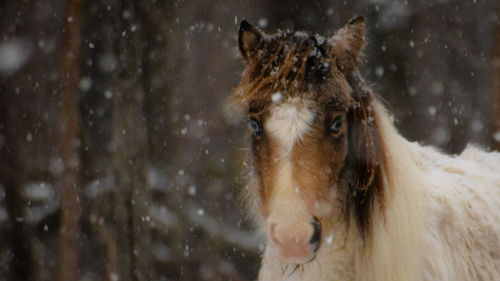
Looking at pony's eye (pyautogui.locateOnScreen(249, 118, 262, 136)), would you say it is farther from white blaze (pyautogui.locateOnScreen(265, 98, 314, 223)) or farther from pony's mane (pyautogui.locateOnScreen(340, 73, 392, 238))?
pony's mane (pyautogui.locateOnScreen(340, 73, 392, 238))

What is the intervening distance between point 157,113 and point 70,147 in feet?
2.66

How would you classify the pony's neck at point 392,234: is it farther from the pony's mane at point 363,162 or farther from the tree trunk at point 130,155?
the tree trunk at point 130,155

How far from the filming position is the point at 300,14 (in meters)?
4.32

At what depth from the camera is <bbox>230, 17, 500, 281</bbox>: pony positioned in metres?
1.59

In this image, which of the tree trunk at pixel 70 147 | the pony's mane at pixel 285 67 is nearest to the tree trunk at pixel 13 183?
the tree trunk at pixel 70 147

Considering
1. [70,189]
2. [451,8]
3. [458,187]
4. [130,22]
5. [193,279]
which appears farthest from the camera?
[451,8]

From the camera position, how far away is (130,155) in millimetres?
3904

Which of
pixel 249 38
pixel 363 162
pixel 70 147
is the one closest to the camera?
pixel 363 162

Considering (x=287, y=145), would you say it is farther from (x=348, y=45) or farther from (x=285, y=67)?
(x=348, y=45)

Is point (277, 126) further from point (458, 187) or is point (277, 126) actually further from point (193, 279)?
point (193, 279)

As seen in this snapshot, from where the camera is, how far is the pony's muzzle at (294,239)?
4.93 ft

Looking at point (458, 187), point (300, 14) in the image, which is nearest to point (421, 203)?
point (458, 187)

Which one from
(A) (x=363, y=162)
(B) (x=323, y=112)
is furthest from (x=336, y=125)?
(A) (x=363, y=162)

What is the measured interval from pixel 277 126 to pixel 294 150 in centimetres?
11
